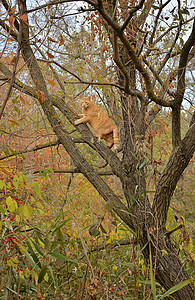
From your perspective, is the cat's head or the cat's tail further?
the cat's head

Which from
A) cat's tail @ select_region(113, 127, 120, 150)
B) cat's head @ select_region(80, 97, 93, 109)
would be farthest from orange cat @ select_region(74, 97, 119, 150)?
cat's head @ select_region(80, 97, 93, 109)

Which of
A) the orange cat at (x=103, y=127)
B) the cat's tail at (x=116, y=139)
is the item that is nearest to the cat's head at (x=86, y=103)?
the orange cat at (x=103, y=127)

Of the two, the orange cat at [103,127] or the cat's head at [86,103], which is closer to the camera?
the orange cat at [103,127]

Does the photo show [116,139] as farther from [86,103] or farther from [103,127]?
[86,103]

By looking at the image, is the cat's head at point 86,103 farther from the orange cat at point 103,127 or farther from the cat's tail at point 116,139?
the cat's tail at point 116,139

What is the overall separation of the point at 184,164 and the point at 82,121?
1241mm

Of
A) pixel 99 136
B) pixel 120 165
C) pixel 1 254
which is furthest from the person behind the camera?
pixel 99 136

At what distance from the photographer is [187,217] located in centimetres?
1053

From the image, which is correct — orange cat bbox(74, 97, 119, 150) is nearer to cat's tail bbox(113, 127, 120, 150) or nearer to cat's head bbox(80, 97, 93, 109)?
cat's tail bbox(113, 127, 120, 150)

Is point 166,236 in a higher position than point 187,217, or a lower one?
higher

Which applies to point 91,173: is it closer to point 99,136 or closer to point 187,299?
point 99,136

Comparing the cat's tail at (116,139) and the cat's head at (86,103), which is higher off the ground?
the cat's head at (86,103)

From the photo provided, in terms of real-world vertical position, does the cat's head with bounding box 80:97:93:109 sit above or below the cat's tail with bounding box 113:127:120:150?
above

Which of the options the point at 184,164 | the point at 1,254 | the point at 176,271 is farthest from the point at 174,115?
the point at 1,254
